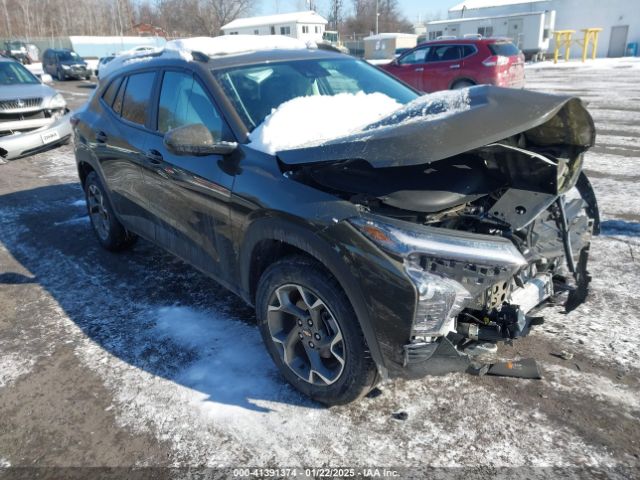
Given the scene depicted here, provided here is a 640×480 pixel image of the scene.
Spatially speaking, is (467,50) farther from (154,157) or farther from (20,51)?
(20,51)

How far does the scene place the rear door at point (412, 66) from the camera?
46.3 ft

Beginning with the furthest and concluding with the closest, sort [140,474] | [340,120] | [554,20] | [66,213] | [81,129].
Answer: [554,20] → [66,213] → [81,129] → [340,120] → [140,474]

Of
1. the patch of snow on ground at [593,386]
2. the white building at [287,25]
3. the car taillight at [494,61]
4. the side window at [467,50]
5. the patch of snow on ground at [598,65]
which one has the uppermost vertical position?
the white building at [287,25]

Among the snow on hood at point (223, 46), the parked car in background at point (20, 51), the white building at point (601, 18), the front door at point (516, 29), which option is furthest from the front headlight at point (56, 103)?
the white building at point (601, 18)

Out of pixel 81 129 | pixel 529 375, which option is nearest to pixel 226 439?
pixel 529 375

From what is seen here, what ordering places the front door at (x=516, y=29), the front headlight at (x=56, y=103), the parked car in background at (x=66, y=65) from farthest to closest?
1. the front door at (x=516, y=29)
2. the parked car in background at (x=66, y=65)
3. the front headlight at (x=56, y=103)

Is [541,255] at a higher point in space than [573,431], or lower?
higher

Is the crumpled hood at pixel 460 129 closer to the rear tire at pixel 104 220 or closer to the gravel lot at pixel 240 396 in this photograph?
the gravel lot at pixel 240 396

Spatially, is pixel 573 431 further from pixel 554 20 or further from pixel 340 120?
pixel 554 20

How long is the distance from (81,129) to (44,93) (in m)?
5.88

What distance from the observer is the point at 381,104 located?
11.8 feet

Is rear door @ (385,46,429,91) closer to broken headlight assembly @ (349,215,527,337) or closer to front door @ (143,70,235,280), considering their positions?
front door @ (143,70,235,280)

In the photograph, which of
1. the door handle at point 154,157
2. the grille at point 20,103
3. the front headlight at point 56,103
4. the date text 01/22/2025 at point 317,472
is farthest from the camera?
the front headlight at point 56,103

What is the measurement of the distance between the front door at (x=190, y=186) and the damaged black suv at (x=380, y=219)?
0.01 metres
